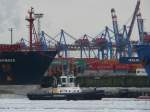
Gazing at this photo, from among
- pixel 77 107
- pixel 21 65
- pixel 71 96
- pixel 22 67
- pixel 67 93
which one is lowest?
pixel 77 107

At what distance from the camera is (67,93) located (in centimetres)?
10694

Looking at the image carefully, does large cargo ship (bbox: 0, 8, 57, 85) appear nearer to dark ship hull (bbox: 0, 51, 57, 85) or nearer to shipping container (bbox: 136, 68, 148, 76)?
dark ship hull (bbox: 0, 51, 57, 85)

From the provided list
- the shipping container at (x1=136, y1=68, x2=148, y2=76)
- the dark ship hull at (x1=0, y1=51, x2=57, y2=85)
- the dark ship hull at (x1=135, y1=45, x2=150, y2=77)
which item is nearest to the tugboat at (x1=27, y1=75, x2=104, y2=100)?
the dark ship hull at (x1=135, y1=45, x2=150, y2=77)

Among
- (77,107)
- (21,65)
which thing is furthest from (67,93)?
(21,65)

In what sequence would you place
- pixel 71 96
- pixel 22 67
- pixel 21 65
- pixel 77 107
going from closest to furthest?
pixel 77 107, pixel 71 96, pixel 22 67, pixel 21 65

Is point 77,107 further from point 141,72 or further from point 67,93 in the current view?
point 141,72

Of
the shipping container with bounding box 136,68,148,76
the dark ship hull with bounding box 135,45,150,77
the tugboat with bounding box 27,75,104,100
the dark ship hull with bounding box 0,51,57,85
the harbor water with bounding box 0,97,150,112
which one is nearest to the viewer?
the harbor water with bounding box 0,97,150,112

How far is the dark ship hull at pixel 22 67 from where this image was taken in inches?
5172

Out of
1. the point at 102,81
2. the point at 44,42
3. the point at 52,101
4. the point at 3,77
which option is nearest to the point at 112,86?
the point at 102,81

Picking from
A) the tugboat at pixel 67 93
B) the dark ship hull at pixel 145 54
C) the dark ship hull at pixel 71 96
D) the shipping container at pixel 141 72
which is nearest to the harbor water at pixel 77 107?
the dark ship hull at pixel 71 96

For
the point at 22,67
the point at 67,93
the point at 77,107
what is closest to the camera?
the point at 77,107

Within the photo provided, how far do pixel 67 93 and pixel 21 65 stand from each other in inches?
1094

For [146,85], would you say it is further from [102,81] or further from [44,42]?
[44,42]

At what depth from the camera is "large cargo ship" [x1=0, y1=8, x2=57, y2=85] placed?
131 m
